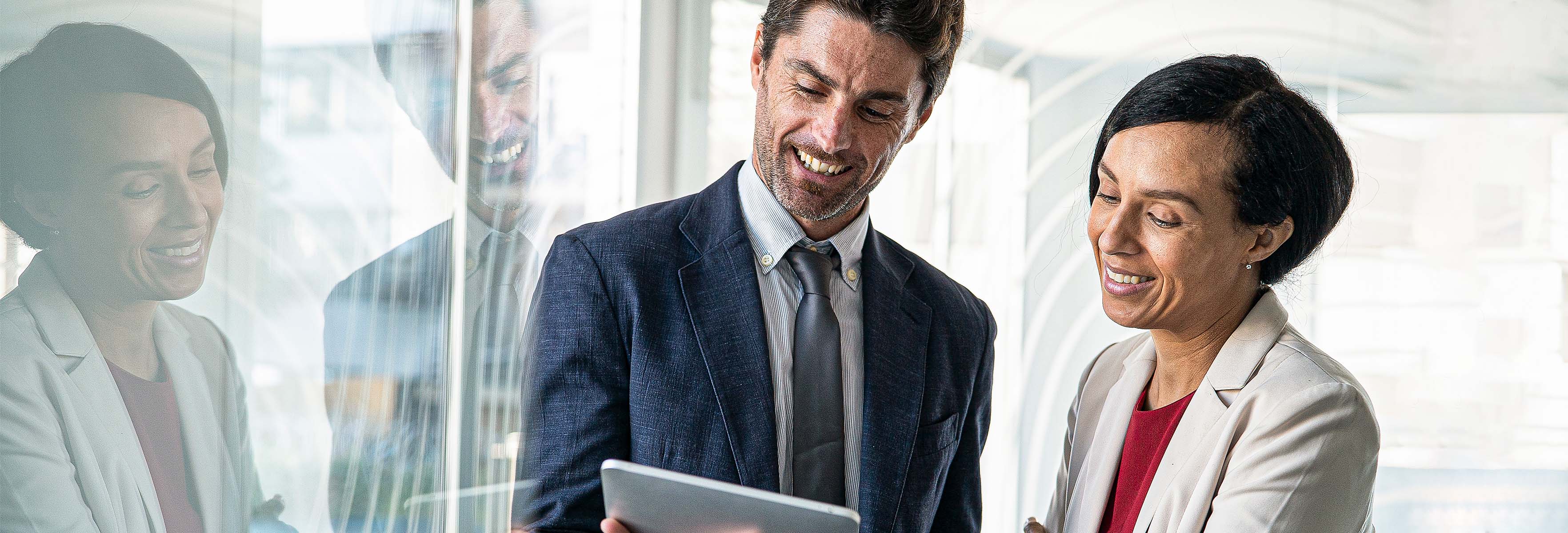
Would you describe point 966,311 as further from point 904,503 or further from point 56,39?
point 56,39

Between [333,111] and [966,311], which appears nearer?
[333,111]

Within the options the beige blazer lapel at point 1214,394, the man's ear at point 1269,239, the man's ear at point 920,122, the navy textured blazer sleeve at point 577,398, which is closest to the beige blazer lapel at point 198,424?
the navy textured blazer sleeve at point 577,398

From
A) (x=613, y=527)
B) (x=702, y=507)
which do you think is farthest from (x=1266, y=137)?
(x=613, y=527)

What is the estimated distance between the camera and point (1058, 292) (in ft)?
11.5

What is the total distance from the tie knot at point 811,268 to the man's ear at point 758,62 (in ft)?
1.01

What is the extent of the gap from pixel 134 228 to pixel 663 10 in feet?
9.21

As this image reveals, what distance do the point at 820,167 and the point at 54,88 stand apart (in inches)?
39.3

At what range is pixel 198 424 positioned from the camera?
106 cm

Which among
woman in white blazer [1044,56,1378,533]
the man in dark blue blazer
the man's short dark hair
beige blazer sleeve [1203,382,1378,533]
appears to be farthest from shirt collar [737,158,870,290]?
beige blazer sleeve [1203,382,1378,533]

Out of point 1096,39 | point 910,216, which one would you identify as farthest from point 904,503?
point 1096,39

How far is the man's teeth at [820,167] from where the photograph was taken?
1562mm

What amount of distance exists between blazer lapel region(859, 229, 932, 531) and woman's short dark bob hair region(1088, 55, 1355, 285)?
0.47 m

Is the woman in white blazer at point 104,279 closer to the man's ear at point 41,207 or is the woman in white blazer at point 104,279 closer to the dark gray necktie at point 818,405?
the man's ear at point 41,207

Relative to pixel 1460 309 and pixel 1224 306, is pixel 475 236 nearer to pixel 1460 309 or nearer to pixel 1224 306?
pixel 1224 306
